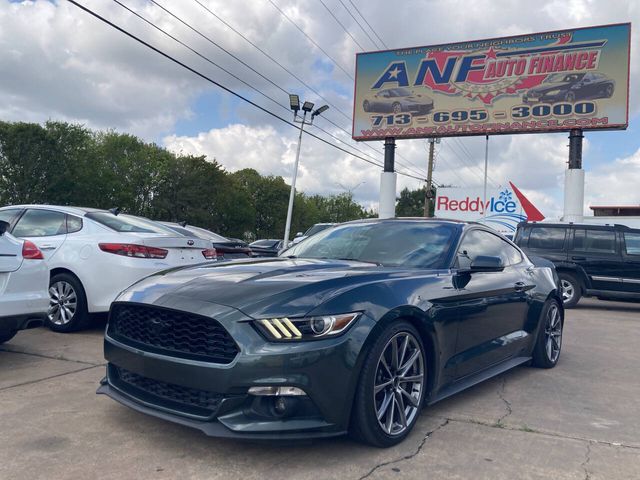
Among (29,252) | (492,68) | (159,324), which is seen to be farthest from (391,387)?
(492,68)

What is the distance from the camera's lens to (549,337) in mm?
5852

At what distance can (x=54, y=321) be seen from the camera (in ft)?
21.6

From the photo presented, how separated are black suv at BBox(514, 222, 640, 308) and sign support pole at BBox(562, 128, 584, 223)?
9793mm

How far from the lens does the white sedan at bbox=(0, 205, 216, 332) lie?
630cm

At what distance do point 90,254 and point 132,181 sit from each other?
46.6 m

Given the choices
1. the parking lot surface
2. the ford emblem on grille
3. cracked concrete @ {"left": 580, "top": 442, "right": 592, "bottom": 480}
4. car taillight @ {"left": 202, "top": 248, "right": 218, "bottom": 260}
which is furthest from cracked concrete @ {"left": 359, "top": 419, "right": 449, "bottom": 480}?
car taillight @ {"left": 202, "top": 248, "right": 218, "bottom": 260}

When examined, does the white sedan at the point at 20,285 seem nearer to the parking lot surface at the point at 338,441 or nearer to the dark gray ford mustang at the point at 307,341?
the parking lot surface at the point at 338,441

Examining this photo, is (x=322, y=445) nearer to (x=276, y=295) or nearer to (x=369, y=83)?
(x=276, y=295)

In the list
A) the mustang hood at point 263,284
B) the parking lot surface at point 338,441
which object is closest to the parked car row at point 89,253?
the parking lot surface at point 338,441

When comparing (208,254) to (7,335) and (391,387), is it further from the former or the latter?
(391,387)

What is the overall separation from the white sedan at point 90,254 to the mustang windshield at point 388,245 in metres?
2.06

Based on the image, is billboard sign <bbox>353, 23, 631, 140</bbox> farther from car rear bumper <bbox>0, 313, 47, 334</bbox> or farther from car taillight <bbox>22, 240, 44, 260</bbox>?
car rear bumper <bbox>0, 313, 47, 334</bbox>

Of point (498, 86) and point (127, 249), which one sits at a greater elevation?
point (498, 86)

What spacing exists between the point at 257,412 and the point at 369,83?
23.1m
